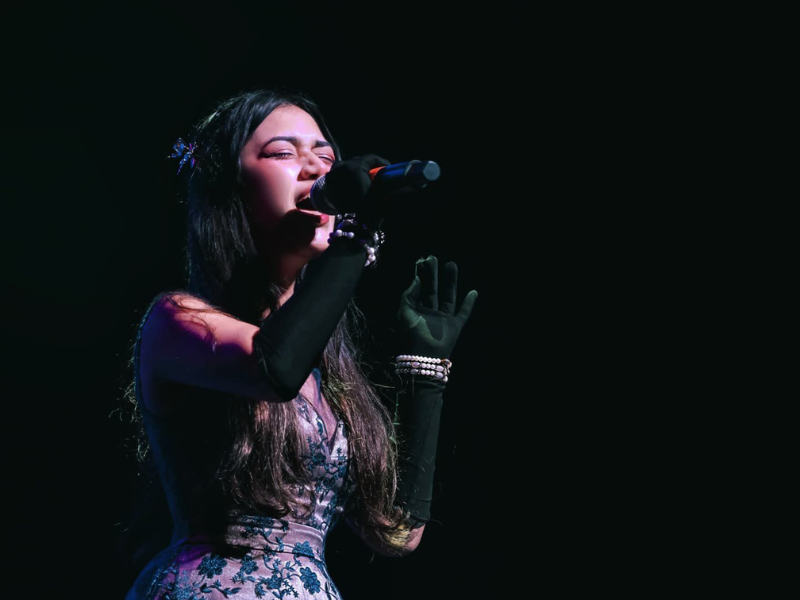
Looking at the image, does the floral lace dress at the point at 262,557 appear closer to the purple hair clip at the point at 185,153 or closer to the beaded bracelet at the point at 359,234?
the beaded bracelet at the point at 359,234

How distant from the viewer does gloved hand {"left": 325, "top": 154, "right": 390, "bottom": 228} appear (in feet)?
3.18

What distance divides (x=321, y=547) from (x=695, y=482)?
116cm

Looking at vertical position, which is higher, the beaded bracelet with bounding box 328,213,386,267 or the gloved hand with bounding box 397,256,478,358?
the beaded bracelet with bounding box 328,213,386,267

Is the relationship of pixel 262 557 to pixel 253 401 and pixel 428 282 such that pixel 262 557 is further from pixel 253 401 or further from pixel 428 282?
pixel 428 282

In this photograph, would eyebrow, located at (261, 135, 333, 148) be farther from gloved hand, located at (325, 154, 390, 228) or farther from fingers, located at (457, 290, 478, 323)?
fingers, located at (457, 290, 478, 323)

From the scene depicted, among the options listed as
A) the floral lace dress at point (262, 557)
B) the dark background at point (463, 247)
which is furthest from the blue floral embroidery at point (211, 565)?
the dark background at point (463, 247)

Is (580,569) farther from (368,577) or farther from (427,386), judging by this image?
(427,386)

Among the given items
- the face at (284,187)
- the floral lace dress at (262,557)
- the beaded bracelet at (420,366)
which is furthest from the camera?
the beaded bracelet at (420,366)

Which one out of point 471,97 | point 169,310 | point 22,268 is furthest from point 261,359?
point 471,97

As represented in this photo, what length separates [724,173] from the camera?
6.77ft

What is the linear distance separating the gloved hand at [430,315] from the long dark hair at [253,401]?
0.14m

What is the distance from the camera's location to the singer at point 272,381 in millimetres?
972

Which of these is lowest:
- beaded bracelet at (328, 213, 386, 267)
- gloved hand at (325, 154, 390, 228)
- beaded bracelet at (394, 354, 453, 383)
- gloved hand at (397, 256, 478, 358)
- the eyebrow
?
beaded bracelet at (394, 354, 453, 383)

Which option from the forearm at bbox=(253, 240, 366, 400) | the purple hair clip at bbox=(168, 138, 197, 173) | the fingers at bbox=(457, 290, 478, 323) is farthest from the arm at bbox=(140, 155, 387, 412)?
the fingers at bbox=(457, 290, 478, 323)
